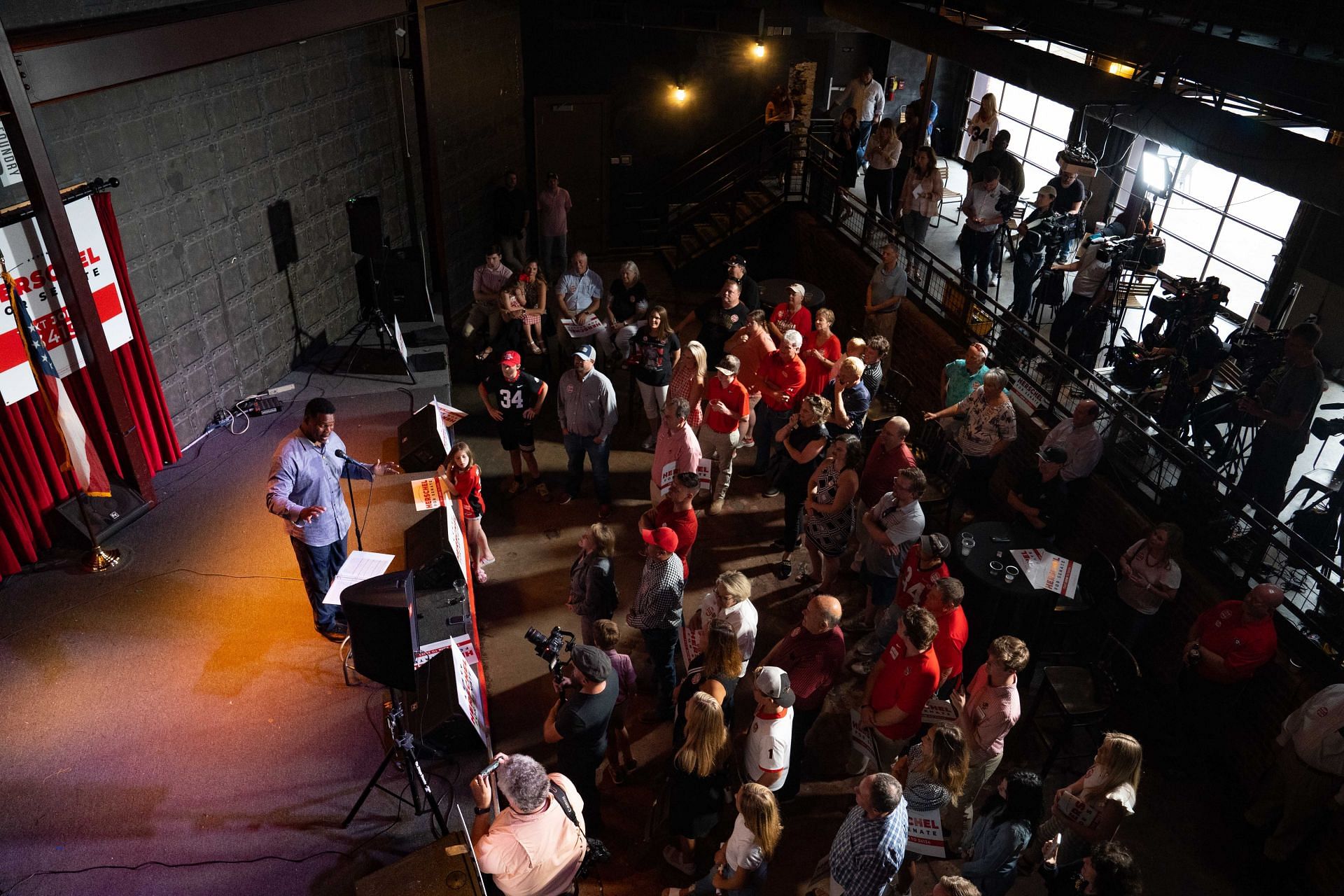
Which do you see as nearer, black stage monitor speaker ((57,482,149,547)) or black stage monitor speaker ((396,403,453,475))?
black stage monitor speaker ((57,482,149,547))

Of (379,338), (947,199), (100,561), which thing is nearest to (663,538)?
(100,561)

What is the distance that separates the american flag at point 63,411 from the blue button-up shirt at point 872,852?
600cm

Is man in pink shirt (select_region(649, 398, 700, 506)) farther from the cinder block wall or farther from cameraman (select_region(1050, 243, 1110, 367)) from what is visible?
the cinder block wall

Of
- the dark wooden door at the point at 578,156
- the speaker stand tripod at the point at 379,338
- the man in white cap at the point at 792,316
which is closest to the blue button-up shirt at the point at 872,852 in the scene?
the man in white cap at the point at 792,316

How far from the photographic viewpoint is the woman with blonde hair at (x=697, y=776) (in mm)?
4215

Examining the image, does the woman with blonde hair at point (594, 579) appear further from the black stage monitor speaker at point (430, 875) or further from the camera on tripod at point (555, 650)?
the black stage monitor speaker at point (430, 875)

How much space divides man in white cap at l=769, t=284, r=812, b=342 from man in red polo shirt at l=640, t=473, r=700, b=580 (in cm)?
293

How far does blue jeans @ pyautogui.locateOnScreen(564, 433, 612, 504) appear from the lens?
24.8ft

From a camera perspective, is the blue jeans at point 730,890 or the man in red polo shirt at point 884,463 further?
the man in red polo shirt at point 884,463

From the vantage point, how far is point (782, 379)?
7.65 metres

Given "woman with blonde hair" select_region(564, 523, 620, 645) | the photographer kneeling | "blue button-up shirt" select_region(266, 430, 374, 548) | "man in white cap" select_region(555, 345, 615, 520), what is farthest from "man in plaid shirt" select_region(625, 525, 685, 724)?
"blue button-up shirt" select_region(266, 430, 374, 548)

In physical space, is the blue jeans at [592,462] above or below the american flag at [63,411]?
below

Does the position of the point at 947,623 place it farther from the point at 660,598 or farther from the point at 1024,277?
the point at 1024,277

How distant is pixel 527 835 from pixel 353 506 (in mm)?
3680
